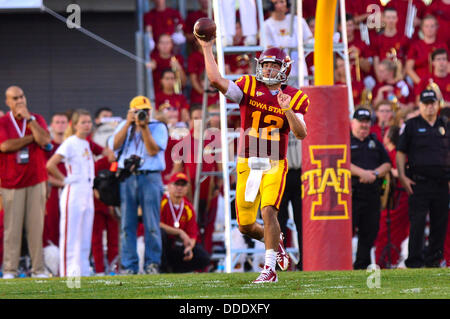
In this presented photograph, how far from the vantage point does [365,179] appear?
12.4 meters

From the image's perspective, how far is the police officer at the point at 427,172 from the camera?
12281 mm

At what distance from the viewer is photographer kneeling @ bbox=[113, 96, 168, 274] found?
38.8ft

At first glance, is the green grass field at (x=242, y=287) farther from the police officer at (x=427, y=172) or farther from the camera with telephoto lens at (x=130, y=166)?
the police officer at (x=427, y=172)

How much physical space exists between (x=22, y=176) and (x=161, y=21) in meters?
4.85

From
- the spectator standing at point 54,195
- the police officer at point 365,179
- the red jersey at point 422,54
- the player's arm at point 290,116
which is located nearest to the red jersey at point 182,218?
the spectator standing at point 54,195

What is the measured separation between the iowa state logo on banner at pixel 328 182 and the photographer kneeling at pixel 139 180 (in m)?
1.86

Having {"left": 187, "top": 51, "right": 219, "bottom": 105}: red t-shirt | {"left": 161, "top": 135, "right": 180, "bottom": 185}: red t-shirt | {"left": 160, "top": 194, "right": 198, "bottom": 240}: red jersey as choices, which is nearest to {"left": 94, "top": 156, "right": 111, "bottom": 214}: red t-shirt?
{"left": 160, "top": 194, "right": 198, "bottom": 240}: red jersey

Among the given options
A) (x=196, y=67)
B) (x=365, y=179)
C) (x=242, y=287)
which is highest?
(x=196, y=67)

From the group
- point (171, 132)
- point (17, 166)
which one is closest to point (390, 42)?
point (171, 132)

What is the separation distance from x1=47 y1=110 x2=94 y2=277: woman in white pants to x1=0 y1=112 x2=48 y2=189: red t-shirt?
1.05 ft

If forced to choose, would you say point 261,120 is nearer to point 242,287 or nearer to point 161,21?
point 242,287

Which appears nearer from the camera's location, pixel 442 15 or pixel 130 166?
pixel 130 166
